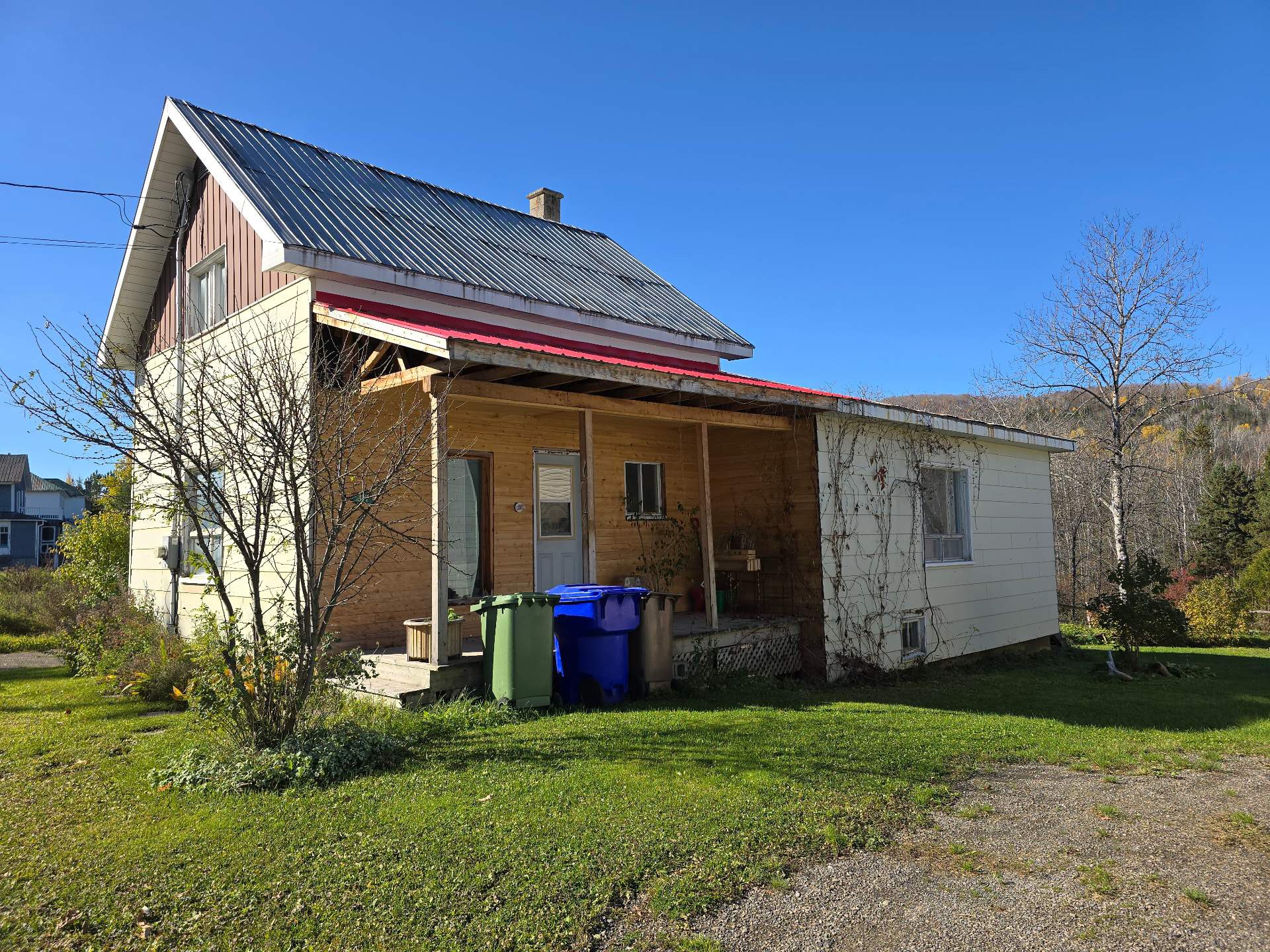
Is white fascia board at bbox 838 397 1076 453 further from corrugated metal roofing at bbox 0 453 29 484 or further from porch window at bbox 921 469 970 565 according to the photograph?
corrugated metal roofing at bbox 0 453 29 484

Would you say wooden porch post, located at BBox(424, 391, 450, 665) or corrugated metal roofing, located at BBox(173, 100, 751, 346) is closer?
wooden porch post, located at BBox(424, 391, 450, 665)

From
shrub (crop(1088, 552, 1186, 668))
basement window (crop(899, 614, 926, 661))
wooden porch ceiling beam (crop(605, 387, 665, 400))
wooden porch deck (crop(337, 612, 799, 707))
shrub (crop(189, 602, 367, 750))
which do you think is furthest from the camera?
shrub (crop(1088, 552, 1186, 668))

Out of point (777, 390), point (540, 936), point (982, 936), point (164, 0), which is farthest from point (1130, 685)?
point (164, 0)

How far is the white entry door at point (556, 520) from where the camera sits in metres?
10.6

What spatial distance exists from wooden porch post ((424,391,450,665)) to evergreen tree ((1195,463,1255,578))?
31160mm

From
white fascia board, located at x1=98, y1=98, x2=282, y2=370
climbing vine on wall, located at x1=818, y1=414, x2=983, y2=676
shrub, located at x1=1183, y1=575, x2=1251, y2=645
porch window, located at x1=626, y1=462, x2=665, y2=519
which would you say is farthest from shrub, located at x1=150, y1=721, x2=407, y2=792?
shrub, located at x1=1183, y1=575, x2=1251, y2=645

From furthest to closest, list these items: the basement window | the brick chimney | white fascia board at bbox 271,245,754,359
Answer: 1. the brick chimney
2. the basement window
3. white fascia board at bbox 271,245,754,359

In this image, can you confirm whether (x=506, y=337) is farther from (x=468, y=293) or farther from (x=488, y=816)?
(x=488, y=816)

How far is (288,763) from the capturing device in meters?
5.20

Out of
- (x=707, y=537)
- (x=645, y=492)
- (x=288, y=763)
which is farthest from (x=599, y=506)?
(x=288, y=763)

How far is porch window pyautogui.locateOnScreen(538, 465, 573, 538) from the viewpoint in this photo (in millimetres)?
10719

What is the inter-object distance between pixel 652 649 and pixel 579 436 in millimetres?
2783

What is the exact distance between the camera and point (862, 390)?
113 feet

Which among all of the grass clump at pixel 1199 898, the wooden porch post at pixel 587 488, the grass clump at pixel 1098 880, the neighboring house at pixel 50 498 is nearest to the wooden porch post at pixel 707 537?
the wooden porch post at pixel 587 488
